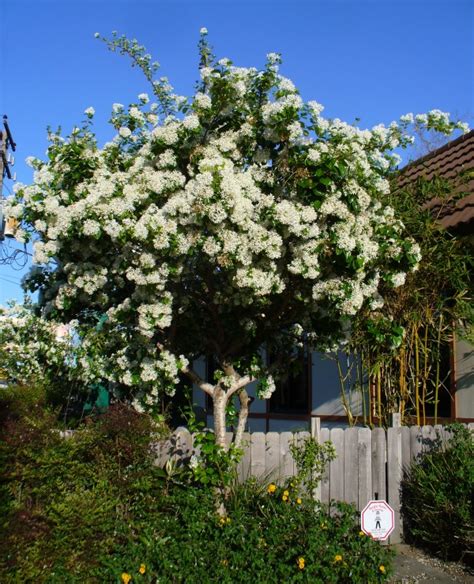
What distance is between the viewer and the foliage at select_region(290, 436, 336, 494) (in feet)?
19.8

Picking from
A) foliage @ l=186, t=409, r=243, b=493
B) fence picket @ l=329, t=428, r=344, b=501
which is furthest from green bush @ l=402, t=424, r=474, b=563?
foliage @ l=186, t=409, r=243, b=493

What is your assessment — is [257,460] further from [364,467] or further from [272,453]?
[364,467]

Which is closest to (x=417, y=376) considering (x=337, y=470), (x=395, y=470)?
(x=395, y=470)

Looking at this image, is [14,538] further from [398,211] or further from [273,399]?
[273,399]

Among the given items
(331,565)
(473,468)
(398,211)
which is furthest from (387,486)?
(398,211)

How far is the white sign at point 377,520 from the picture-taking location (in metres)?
4.86

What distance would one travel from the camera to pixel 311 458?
6031 mm

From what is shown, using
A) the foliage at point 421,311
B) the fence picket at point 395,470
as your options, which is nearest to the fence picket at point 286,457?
the fence picket at point 395,470

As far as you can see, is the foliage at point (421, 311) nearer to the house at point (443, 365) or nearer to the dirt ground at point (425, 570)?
the house at point (443, 365)

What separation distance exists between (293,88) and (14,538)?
417 cm

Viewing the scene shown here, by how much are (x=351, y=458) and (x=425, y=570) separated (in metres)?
1.24

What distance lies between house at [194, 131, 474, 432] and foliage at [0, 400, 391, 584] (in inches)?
57.5

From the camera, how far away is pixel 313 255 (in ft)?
17.4

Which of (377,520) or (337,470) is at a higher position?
(337,470)
